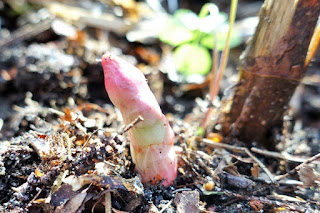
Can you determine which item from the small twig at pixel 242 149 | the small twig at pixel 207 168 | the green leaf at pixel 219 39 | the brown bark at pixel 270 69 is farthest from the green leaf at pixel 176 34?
the small twig at pixel 207 168

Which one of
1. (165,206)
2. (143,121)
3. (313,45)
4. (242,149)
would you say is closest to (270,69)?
(313,45)

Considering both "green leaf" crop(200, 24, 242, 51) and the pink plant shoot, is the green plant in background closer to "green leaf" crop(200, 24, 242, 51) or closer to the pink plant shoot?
"green leaf" crop(200, 24, 242, 51)

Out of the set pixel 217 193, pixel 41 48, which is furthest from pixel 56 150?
pixel 41 48

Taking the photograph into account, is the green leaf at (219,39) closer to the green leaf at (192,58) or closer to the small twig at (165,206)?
the green leaf at (192,58)

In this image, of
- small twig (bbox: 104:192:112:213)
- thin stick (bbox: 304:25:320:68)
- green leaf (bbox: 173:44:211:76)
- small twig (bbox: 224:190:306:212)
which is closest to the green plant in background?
green leaf (bbox: 173:44:211:76)

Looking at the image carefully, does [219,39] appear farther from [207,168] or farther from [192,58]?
[207,168]

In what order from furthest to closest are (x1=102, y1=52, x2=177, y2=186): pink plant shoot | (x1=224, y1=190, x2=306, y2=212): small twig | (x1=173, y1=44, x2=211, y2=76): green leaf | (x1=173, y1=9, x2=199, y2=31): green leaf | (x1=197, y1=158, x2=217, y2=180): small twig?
(x1=173, y1=44, x2=211, y2=76): green leaf, (x1=173, y1=9, x2=199, y2=31): green leaf, (x1=197, y1=158, x2=217, y2=180): small twig, (x1=224, y1=190, x2=306, y2=212): small twig, (x1=102, y1=52, x2=177, y2=186): pink plant shoot
